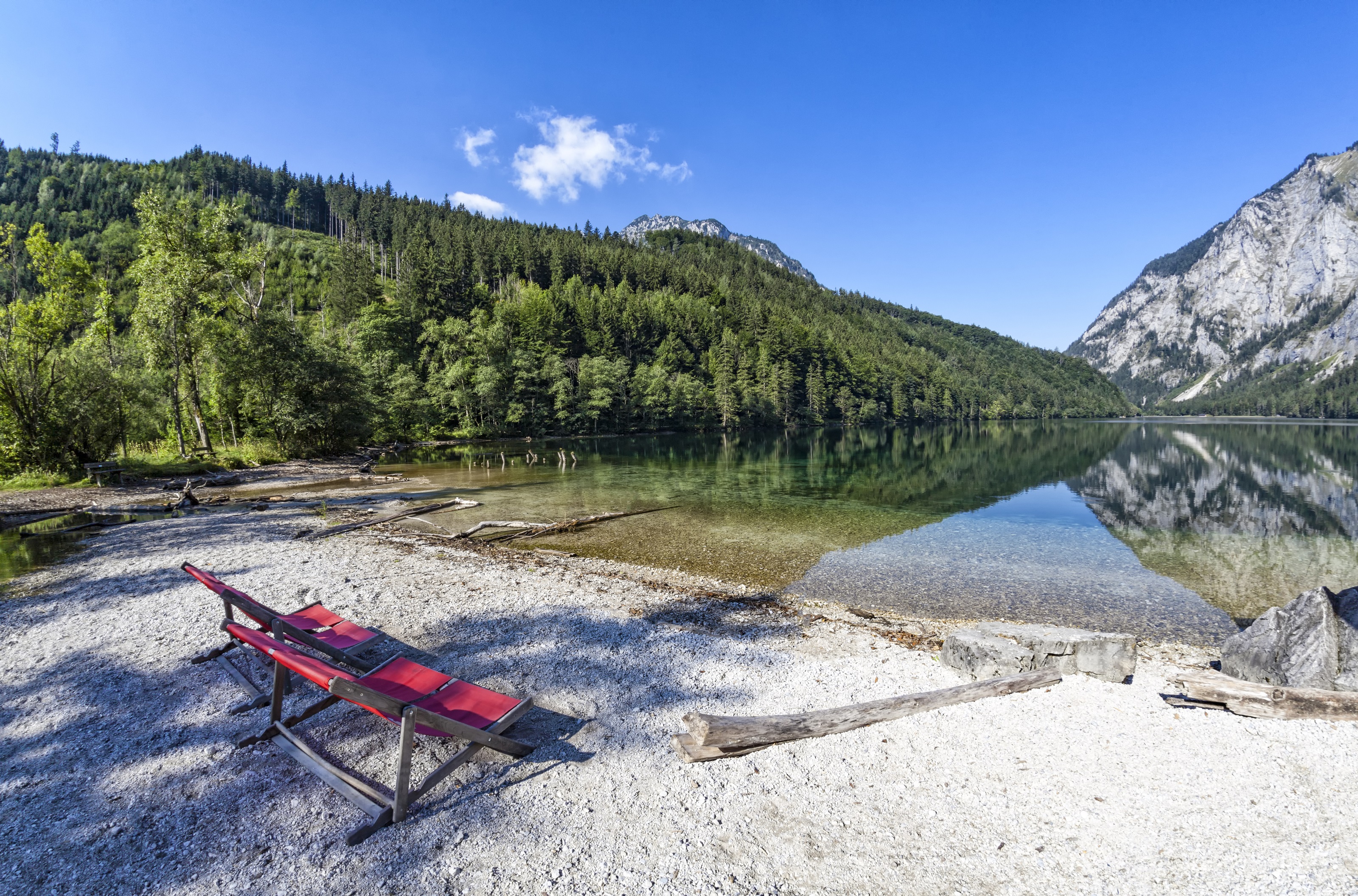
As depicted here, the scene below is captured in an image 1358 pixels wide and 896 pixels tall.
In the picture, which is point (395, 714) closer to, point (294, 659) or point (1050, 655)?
point (294, 659)

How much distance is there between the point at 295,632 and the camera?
604cm

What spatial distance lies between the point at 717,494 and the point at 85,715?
2373 centimetres

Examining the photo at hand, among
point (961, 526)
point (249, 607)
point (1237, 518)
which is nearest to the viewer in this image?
point (249, 607)

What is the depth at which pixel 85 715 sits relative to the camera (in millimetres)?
6172

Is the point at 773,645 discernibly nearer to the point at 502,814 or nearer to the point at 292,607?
the point at 502,814

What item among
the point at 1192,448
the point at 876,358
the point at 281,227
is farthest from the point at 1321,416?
the point at 281,227

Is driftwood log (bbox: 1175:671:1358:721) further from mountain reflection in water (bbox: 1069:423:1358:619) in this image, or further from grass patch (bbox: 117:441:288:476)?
grass patch (bbox: 117:441:288:476)

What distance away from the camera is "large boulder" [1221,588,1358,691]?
275 inches

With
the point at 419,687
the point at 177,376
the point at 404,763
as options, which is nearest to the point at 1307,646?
the point at 404,763

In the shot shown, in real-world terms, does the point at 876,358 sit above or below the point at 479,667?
above

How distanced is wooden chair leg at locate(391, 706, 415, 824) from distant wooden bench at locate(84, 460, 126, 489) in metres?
27.1

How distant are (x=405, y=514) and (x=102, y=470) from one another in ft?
44.6

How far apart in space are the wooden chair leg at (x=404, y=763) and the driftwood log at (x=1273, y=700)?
8898mm

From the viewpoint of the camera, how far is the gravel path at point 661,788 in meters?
4.20
